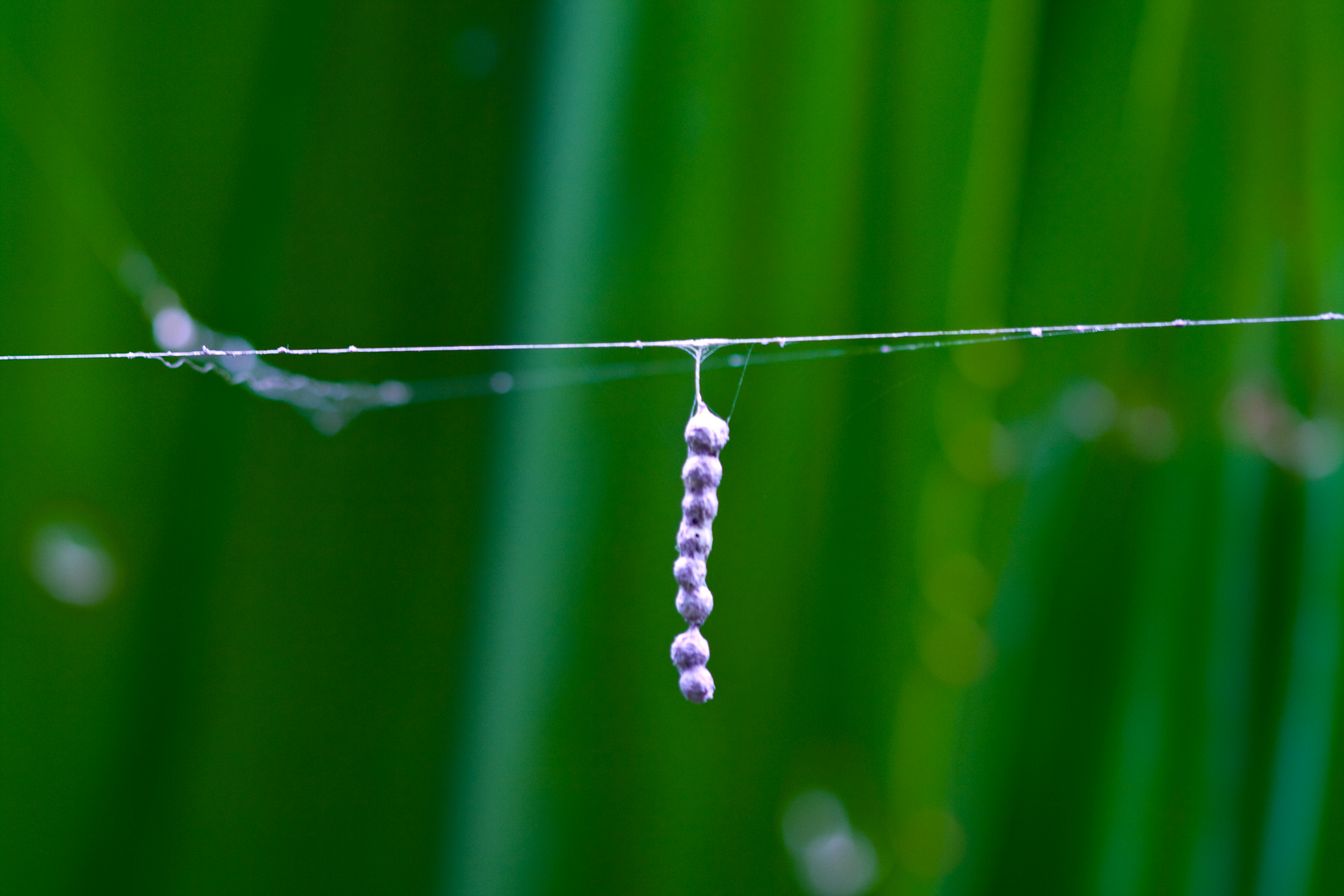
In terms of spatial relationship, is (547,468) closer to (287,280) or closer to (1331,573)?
(287,280)

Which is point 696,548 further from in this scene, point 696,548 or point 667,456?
point 667,456

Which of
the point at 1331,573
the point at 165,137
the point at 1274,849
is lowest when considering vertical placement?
the point at 1274,849

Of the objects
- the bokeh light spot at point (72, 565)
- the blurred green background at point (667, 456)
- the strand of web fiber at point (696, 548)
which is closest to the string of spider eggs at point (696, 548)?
the strand of web fiber at point (696, 548)

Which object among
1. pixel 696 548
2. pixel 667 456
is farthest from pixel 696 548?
pixel 667 456

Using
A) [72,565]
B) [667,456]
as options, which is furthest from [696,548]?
[72,565]

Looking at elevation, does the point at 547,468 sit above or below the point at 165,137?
below

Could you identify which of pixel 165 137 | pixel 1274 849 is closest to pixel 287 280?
pixel 165 137

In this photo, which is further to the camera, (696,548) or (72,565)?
(72,565)
